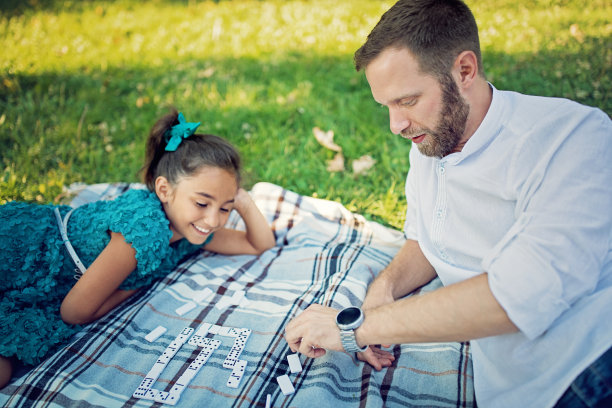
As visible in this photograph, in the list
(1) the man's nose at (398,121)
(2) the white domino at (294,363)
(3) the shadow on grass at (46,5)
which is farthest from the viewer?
(3) the shadow on grass at (46,5)

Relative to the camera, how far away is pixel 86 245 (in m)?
2.84

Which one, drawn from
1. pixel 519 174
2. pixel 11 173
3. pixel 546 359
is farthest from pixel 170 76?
pixel 546 359

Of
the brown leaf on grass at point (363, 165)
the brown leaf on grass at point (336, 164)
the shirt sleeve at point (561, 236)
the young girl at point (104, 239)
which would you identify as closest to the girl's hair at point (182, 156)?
the young girl at point (104, 239)

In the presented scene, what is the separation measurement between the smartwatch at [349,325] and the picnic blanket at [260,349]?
33 cm

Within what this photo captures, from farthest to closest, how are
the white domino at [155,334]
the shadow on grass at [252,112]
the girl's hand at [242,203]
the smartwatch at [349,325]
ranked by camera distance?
the shadow on grass at [252,112] < the girl's hand at [242,203] < the white domino at [155,334] < the smartwatch at [349,325]

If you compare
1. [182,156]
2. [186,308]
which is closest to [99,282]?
[186,308]

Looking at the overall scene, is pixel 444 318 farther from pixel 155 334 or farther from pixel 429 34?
pixel 155 334

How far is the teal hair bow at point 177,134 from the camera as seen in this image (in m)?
3.02

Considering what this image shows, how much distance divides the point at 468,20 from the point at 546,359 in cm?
152

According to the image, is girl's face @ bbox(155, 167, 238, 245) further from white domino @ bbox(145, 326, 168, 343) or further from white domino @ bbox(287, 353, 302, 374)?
white domino @ bbox(287, 353, 302, 374)

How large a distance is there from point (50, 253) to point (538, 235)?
105 inches

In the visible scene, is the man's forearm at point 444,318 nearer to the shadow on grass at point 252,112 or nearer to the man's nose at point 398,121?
the man's nose at point 398,121

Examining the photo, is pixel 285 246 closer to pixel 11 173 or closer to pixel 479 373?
pixel 479 373

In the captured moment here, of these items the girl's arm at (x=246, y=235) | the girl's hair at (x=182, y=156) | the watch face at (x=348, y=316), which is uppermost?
the girl's hair at (x=182, y=156)
